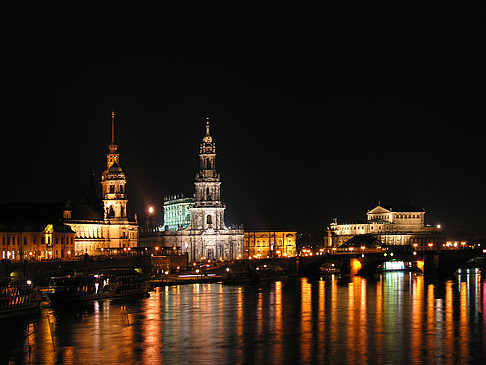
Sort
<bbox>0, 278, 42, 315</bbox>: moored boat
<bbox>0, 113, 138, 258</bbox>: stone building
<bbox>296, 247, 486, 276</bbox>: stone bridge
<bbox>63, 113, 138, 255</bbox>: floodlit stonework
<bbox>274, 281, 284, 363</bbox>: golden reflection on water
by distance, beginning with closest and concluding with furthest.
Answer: <bbox>274, 281, 284, 363</bbox>: golden reflection on water → <bbox>0, 278, 42, 315</bbox>: moored boat → <bbox>296, 247, 486, 276</bbox>: stone bridge → <bbox>0, 113, 138, 258</bbox>: stone building → <bbox>63, 113, 138, 255</bbox>: floodlit stonework

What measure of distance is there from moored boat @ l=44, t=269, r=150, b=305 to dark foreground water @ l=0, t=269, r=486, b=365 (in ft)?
9.06

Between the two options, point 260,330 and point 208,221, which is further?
point 208,221

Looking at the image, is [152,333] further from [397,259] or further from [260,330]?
[397,259]

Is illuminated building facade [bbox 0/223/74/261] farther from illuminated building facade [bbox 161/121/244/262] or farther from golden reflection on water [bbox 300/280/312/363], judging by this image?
golden reflection on water [bbox 300/280/312/363]

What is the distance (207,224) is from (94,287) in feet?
282

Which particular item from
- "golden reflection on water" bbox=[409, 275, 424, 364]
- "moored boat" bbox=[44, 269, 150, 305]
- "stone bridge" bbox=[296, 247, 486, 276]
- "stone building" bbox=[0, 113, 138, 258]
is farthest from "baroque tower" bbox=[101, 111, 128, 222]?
"golden reflection on water" bbox=[409, 275, 424, 364]

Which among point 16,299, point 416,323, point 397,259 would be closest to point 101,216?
point 397,259

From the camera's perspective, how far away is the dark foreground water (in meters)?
66.9

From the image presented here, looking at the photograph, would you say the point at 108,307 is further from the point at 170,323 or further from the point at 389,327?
the point at 389,327

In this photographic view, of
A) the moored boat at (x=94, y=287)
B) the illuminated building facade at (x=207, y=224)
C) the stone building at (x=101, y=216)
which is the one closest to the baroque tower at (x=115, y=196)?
the stone building at (x=101, y=216)

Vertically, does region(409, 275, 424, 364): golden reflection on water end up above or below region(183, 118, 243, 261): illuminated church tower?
below

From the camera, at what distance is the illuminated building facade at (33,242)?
146 metres

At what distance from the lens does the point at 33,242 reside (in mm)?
149375

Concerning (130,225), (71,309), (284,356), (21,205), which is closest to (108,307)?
(71,309)
